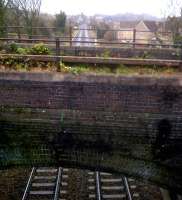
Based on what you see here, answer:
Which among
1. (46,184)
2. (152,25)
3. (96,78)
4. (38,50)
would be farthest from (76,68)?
(152,25)

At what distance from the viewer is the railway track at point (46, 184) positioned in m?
9.47

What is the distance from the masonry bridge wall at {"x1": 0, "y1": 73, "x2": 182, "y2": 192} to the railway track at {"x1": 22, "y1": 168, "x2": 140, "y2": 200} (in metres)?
1.65

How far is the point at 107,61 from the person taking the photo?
326 inches

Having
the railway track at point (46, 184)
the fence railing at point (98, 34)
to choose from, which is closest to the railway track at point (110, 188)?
the railway track at point (46, 184)

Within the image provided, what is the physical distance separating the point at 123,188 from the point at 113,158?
2243mm

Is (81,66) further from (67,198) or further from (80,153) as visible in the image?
(67,198)

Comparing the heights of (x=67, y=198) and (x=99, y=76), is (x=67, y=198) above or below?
below

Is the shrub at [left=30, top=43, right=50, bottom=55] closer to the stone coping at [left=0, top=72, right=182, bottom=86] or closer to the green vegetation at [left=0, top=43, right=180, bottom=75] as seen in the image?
the green vegetation at [left=0, top=43, right=180, bottom=75]

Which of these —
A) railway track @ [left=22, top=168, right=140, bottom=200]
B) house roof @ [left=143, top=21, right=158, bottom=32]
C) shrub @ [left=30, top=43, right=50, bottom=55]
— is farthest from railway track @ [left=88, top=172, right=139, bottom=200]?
house roof @ [left=143, top=21, right=158, bottom=32]

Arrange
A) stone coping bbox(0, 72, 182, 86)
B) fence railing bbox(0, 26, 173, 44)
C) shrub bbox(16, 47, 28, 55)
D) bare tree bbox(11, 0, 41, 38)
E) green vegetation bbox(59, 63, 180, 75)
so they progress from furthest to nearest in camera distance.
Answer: bare tree bbox(11, 0, 41, 38) → fence railing bbox(0, 26, 173, 44) → shrub bbox(16, 47, 28, 55) → green vegetation bbox(59, 63, 180, 75) → stone coping bbox(0, 72, 182, 86)

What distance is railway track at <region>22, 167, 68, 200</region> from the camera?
9469 mm

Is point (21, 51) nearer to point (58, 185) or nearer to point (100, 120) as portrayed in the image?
point (100, 120)

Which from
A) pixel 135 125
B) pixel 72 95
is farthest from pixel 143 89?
Answer: pixel 72 95

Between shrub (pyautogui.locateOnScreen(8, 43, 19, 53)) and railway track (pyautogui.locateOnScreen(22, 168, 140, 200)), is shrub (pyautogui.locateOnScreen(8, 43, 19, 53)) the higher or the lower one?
the higher one
